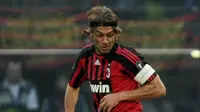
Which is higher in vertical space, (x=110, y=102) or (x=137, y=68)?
(x=137, y=68)

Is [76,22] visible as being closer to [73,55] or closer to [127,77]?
[73,55]

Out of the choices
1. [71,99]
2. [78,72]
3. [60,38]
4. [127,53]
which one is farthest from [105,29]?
[60,38]

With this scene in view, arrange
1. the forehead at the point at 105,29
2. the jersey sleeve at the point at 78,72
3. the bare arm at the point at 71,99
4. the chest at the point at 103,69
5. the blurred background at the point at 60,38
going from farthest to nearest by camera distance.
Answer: the blurred background at the point at 60,38 < the bare arm at the point at 71,99 < the jersey sleeve at the point at 78,72 < the chest at the point at 103,69 < the forehead at the point at 105,29

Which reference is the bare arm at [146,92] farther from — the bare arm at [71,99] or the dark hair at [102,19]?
the bare arm at [71,99]

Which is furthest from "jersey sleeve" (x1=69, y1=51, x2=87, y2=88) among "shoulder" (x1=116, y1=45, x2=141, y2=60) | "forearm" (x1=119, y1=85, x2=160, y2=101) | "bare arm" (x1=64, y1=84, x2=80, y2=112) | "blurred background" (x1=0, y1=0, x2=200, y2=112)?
"blurred background" (x1=0, y1=0, x2=200, y2=112)

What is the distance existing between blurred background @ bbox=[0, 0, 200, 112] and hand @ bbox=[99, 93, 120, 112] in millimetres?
3802

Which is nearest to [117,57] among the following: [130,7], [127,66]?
[127,66]

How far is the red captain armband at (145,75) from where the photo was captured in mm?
4211

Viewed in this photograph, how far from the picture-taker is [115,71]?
4305 millimetres

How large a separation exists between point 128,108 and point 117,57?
0.35 m


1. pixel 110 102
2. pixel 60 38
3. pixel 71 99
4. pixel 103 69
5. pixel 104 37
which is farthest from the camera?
pixel 60 38

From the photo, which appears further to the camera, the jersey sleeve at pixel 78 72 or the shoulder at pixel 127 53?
the jersey sleeve at pixel 78 72

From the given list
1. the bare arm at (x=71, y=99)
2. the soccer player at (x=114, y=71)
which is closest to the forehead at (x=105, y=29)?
the soccer player at (x=114, y=71)

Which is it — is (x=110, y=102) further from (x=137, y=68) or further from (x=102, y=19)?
(x=102, y=19)
